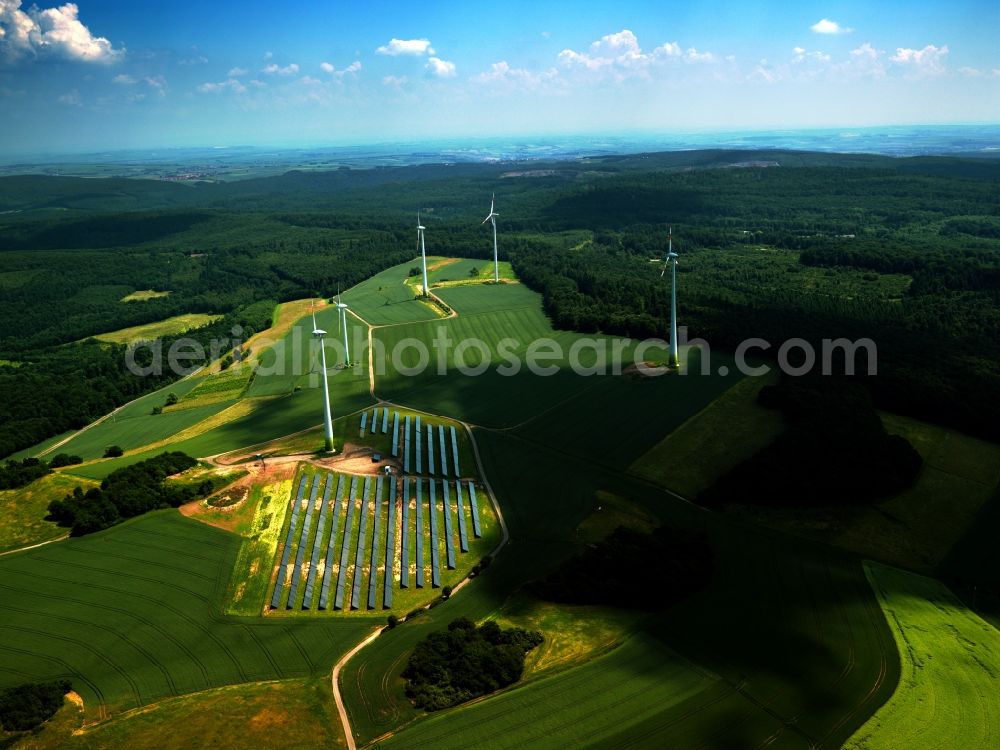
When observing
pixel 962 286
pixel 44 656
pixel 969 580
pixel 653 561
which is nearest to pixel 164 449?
pixel 44 656

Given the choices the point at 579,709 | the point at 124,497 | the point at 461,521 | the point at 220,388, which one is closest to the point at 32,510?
the point at 124,497

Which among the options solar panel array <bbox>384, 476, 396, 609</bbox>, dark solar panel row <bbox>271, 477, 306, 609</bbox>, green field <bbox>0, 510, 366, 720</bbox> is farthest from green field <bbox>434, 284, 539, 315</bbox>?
green field <bbox>0, 510, 366, 720</bbox>

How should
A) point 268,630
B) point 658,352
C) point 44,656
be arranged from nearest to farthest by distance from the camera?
point 44,656 → point 268,630 → point 658,352

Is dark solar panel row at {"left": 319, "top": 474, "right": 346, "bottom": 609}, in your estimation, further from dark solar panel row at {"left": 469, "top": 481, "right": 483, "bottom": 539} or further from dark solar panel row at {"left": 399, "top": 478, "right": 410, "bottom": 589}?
dark solar panel row at {"left": 469, "top": 481, "right": 483, "bottom": 539}

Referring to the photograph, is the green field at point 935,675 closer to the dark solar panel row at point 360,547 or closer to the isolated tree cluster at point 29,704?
the dark solar panel row at point 360,547

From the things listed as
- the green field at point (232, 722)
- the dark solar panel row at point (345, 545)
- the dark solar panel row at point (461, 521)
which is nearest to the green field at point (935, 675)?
the green field at point (232, 722)

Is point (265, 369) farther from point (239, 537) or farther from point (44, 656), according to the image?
point (44, 656)
